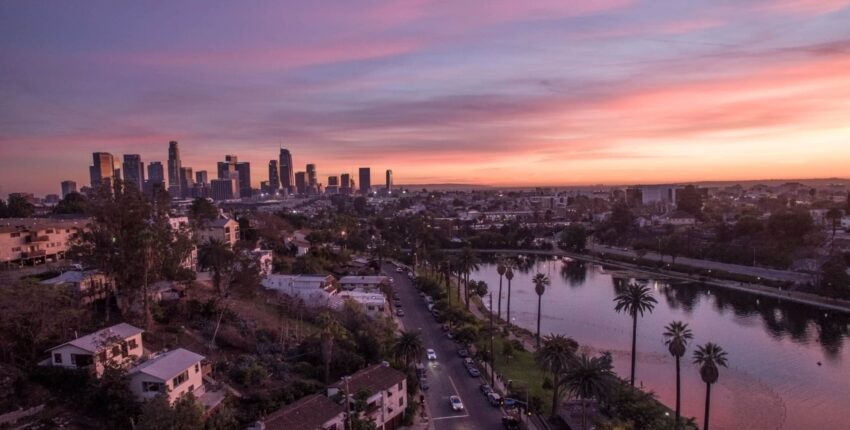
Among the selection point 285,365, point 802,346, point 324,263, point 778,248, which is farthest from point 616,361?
point 778,248

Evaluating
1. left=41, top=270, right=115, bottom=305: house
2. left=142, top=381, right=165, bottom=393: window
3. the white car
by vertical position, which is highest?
left=41, top=270, right=115, bottom=305: house

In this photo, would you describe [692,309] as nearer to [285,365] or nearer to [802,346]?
[802,346]

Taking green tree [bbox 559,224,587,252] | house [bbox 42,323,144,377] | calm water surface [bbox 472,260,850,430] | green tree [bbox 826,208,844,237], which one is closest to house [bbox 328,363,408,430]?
house [bbox 42,323,144,377]

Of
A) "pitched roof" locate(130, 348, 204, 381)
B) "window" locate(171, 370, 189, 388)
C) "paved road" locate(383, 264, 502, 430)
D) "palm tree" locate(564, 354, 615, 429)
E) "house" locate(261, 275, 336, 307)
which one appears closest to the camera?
"pitched roof" locate(130, 348, 204, 381)

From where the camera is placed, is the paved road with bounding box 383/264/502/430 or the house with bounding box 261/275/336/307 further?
the house with bounding box 261/275/336/307

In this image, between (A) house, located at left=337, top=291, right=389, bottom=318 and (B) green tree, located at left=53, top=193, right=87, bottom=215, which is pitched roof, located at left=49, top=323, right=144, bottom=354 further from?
(B) green tree, located at left=53, top=193, right=87, bottom=215

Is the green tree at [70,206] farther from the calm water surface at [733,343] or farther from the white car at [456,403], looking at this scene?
the white car at [456,403]

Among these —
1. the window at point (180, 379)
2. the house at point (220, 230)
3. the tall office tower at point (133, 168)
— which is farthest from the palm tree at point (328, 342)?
the tall office tower at point (133, 168)
